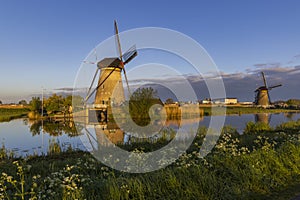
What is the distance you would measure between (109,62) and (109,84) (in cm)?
296

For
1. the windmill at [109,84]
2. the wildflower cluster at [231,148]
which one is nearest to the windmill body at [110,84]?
the windmill at [109,84]

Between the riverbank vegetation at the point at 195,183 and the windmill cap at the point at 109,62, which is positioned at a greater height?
the windmill cap at the point at 109,62

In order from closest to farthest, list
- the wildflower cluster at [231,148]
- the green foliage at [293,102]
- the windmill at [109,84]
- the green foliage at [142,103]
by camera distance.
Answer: the wildflower cluster at [231,148] → the green foliage at [142,103] → the windmill at [109,84] → the green foliage at [293,102]

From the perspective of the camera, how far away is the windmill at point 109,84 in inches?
1257

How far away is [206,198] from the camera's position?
11.5 ft

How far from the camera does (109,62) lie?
32250 millimetres

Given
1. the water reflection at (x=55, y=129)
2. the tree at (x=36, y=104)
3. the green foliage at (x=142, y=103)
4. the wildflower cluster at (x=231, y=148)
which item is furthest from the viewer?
the tree at (x=36, y=104)

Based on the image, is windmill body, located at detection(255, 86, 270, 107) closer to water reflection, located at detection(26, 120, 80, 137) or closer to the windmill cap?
the windmill cap

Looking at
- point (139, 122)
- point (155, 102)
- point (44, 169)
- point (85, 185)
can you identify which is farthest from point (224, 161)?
point (155, 102)

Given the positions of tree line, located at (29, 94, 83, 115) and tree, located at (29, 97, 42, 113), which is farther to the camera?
tree, located at (29, 97, 42, 113)

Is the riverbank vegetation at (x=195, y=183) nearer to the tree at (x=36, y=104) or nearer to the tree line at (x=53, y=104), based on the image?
the tree line at (x=53, y=104)

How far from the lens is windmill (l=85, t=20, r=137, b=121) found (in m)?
31.9

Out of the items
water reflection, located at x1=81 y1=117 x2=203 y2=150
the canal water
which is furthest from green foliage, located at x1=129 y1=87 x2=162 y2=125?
the canal water

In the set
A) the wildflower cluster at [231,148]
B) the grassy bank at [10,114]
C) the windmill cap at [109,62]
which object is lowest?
the wildflower cluster at [231,148]
